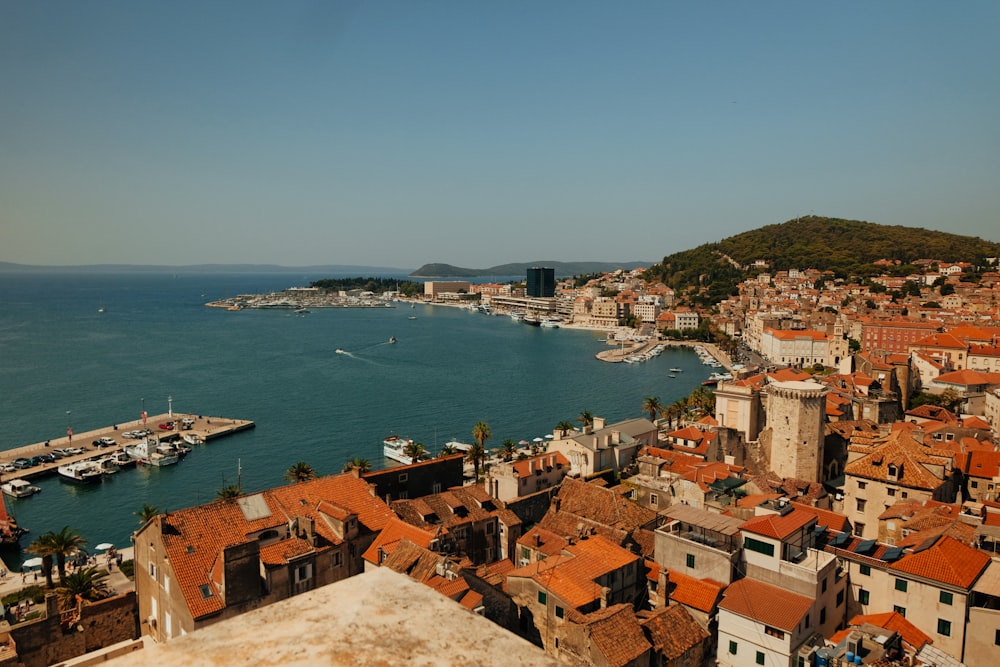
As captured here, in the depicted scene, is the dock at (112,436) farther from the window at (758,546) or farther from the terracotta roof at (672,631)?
the window at (758,546)

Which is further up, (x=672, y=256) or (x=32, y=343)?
(x=672, y=256)

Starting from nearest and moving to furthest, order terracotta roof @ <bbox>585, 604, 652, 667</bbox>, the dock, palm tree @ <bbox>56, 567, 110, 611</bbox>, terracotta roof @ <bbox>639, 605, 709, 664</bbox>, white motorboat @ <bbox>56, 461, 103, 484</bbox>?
terracotta roof @ <bbox>585, 604, 652, 667</bbox>
terracotta roof @ <bbox>639, 605, 709, 664</bbox>
palm tree @ <bbox>56, 567, 110, 611</bbox>
white motorboat @ <bbox>56, 461, 103, 484</bbox>
the dock

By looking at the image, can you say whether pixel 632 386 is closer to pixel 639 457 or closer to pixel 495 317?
pixel 639 457

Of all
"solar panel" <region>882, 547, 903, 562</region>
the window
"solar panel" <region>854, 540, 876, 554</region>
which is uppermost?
the window

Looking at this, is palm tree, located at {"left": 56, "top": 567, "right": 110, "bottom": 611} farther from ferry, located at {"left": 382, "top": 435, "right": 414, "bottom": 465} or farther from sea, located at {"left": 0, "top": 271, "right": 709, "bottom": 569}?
ferry, located at {"left": 382, "top": 435, "right": 414, "bottom": 465}

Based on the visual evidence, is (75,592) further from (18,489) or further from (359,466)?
(18,489)

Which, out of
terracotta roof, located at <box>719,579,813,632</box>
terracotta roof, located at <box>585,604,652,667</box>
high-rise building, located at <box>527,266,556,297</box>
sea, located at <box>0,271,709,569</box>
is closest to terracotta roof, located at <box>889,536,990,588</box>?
terracotta roof, located at <box>719,579,813,632</box>

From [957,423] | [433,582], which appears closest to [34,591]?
[433,582]

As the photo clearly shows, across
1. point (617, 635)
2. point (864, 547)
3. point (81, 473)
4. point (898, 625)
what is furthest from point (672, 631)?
point (81, 473)
